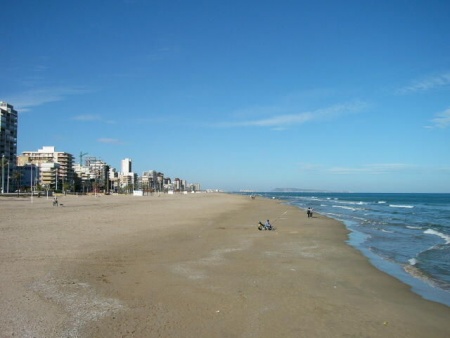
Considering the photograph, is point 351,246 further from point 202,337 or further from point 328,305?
point 202,337

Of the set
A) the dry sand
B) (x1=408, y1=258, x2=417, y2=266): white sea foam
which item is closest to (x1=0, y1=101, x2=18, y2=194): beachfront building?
the dry sand

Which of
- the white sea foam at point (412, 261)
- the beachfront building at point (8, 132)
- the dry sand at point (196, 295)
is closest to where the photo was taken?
the dry sand at point (196, 295)

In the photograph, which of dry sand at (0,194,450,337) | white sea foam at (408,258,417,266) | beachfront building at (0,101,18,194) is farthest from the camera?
beachfront building at (0,101,18,194)

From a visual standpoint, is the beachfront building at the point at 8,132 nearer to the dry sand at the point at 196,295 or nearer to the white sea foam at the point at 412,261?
the dry sand at the point at 196,295

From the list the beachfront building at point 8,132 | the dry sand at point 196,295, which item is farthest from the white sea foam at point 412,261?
the beachfront building at point 8,132

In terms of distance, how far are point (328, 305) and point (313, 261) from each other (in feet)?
20.4

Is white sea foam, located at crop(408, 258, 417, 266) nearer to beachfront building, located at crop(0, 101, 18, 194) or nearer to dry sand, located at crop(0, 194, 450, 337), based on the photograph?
dry sand, located at crop(0, 194, 450, 337)

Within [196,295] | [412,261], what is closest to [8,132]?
[412,261]

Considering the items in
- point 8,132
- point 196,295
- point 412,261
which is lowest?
point 412,261

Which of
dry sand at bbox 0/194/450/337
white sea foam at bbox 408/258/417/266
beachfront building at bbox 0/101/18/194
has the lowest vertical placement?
white sea foam at bbox 408/258/417/266

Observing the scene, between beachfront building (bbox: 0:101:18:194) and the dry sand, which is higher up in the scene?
beachfront building (bbox: 0:101:18:194)

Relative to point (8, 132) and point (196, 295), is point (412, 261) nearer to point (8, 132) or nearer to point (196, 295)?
point (196, 295)

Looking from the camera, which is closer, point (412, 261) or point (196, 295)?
point (196, 295)

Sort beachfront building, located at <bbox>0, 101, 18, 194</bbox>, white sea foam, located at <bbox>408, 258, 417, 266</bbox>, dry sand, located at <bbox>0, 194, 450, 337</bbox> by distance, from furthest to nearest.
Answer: beachfront building, located at <bbox>0, 101, 18, 194</bbox> < white sea foam, located at <bbox>408, 258, 417, 266</bbox> < dry sand, located at <bbox>0, 194, 450, 337</bbox>
